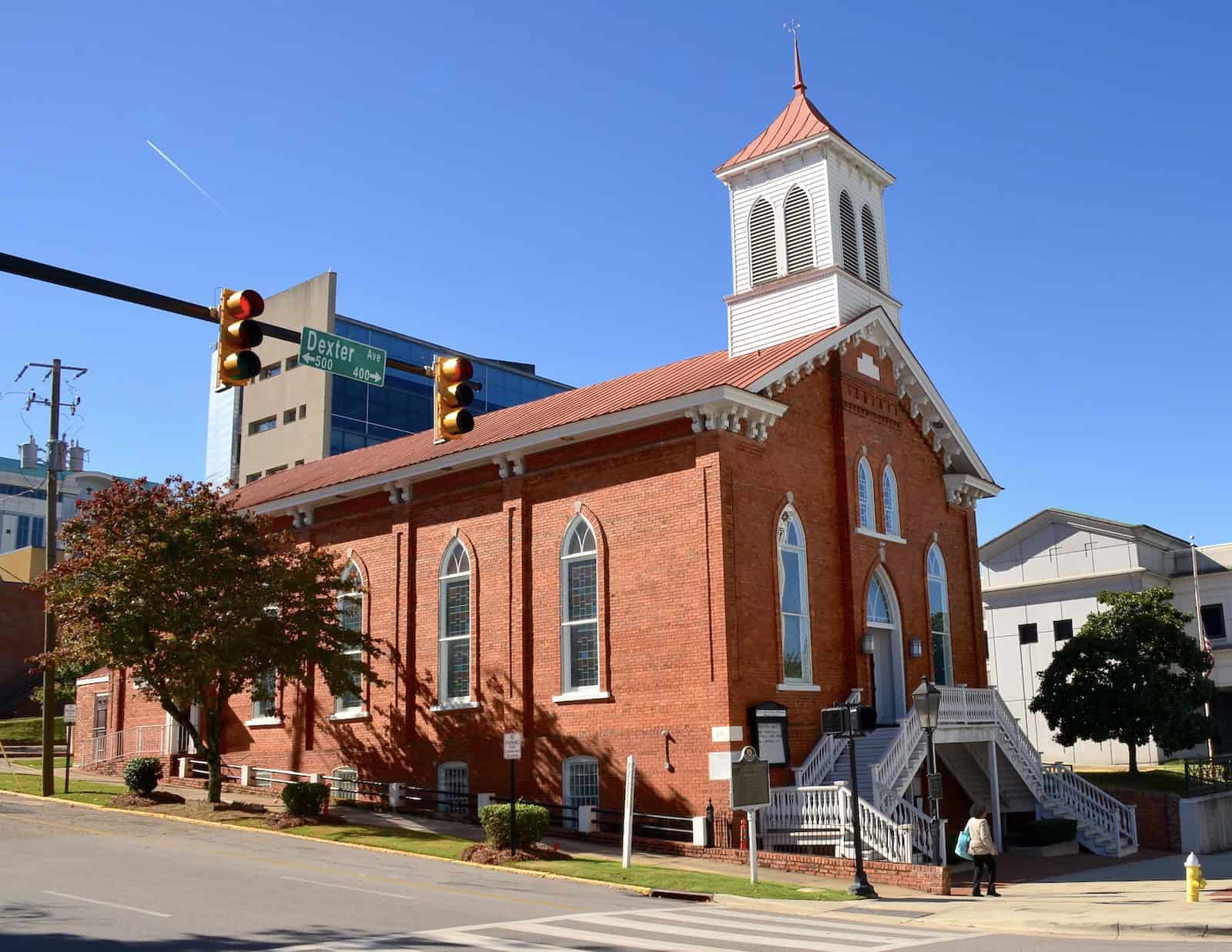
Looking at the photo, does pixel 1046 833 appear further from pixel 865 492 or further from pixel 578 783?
pixel 578 783

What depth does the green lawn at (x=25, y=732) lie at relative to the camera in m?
49.3

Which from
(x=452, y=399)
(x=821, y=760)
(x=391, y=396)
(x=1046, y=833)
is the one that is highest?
(x=391, y=396)

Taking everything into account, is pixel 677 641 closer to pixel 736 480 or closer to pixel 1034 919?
pixel 736 480

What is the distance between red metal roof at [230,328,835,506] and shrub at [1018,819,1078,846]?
1226 centimetres

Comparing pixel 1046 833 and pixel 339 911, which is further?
pixel 1046 833

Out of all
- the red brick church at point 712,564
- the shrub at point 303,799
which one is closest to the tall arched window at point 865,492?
the red brick church at point 712,564

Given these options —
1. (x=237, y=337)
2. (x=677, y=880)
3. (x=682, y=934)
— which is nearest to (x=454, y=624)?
(x=677, y=880)

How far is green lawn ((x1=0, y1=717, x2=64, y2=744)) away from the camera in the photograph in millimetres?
49312

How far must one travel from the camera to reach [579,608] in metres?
28.9

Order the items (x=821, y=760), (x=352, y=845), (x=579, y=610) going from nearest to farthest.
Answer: (x=352, y=845)
(x=821, y=760)
(x=579, y=610)

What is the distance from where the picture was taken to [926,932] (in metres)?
15.7

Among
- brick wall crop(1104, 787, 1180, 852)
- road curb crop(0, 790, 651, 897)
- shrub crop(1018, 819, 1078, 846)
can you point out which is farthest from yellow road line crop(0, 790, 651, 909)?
brick wall crop(1104, 787, 1180, 852)

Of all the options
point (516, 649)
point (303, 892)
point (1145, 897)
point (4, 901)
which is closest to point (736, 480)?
point (516, 649)

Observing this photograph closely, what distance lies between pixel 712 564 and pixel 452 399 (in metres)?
13.0
